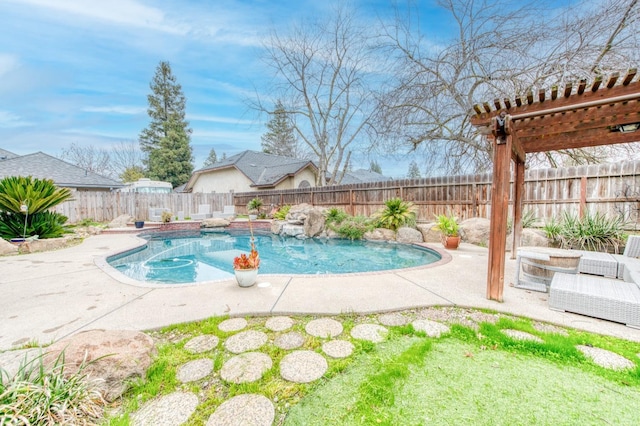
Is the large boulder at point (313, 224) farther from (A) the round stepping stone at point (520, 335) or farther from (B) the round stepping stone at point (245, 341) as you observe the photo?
(A) the round stepping stone at point (520, 335)

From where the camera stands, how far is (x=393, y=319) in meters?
2.87

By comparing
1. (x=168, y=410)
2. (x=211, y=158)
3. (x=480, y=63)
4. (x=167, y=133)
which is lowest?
(x=168, y=410)

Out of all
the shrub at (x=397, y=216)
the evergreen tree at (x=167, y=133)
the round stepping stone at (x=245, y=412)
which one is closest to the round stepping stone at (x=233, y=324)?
the round stepping stone at (x=245, y=412)

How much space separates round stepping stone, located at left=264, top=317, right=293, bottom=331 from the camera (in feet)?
8.82

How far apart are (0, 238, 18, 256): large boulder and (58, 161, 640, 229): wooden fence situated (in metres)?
8.56

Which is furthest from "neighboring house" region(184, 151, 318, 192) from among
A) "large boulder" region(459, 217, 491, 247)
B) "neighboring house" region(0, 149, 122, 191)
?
"large boulder" region(459, 217, 491, 247)

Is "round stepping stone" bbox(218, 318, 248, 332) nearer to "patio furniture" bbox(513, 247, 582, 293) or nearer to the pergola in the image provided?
the pergola

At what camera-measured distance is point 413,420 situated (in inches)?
61.6

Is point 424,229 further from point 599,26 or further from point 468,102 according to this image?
point 599,26

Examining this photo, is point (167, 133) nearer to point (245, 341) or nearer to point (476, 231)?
point (476, 231)

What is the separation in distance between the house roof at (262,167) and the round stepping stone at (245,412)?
1686cm

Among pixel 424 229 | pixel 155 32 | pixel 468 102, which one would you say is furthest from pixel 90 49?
pixel 468 102

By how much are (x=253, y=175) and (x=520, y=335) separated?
19219 millimetres

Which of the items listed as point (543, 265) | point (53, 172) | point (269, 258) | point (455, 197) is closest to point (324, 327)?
point (543, 265)
